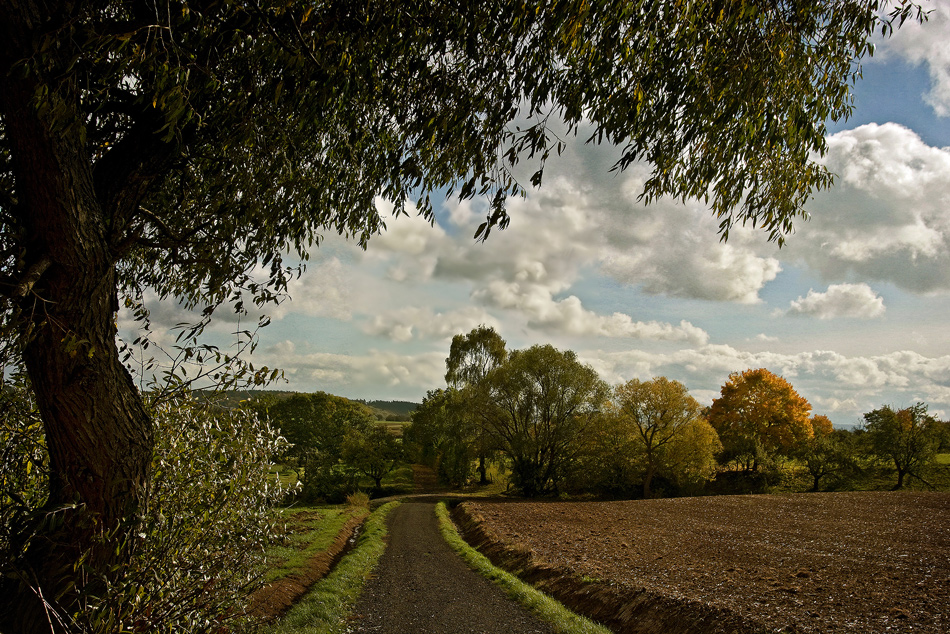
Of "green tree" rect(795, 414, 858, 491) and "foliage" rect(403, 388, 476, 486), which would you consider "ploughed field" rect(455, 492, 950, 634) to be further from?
"foliage" rect(403, 388, 476, 486)

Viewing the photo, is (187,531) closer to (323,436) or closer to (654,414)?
(654,414)

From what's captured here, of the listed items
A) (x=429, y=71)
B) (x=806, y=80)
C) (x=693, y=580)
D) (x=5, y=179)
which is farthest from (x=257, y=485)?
(x=693, y=580)

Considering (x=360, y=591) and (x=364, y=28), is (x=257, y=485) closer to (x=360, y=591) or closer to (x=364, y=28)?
(x=364, y=28)

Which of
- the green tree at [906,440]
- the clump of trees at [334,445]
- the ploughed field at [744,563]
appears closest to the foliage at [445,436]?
the clump of trees at [334,445]

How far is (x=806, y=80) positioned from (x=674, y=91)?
127 centimetres

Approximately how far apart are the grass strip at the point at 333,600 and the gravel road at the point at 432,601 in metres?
0.27

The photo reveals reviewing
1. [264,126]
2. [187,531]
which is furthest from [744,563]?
[264,126]

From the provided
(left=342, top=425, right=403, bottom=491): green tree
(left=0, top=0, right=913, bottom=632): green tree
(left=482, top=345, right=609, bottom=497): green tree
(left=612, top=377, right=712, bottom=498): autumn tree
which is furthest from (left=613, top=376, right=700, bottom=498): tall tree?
(left=0, top=0, right=913, bottom=632): green tree

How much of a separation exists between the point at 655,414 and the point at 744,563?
23.0 m

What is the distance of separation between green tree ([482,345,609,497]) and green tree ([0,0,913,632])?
30.5 m

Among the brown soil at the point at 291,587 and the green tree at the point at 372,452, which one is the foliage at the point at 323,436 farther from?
the brown soil at the point at 291,587

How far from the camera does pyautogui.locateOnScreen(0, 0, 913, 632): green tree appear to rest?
301 cm

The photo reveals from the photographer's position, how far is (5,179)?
14.7ft

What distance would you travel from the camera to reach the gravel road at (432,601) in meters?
8.52
